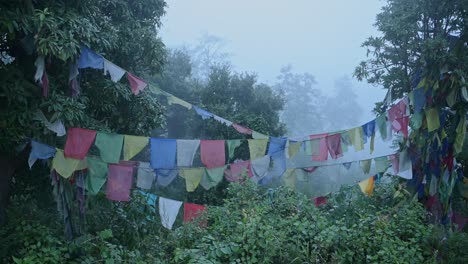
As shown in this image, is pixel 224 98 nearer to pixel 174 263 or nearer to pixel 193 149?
pixel 193 149

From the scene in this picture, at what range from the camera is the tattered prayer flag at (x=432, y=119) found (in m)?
6.49

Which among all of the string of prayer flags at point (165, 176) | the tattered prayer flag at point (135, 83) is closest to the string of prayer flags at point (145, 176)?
the string of prayer flags at point (165, 176)

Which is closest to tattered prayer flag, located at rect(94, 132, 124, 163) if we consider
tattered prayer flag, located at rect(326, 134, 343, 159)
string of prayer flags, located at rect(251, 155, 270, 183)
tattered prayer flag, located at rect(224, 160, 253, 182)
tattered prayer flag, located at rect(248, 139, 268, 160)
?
tattered prayer flag, located at rect(224, 160, 253, 182)

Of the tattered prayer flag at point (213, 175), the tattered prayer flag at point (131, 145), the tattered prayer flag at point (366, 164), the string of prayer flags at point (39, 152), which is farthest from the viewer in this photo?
the tattered prayer flag at point (366, 164)

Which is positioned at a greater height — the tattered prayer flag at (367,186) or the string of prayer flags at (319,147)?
the string of prayer flags at (319,147)

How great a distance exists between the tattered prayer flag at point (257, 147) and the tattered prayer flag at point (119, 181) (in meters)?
2.16

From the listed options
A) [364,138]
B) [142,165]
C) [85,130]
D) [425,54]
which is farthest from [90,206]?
[425,54]

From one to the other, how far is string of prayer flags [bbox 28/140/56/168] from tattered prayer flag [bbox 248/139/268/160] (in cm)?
321

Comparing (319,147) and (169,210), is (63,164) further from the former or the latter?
(319,147)

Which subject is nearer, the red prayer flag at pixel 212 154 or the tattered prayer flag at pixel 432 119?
the tattered prayer flag at pixel 432 119

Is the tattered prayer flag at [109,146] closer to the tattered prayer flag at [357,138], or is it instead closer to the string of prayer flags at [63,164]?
the string of prayer flags at [63,164]

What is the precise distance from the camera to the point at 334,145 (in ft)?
25.8

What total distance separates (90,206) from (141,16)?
335 centimetres

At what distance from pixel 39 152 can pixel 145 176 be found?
159 cm
